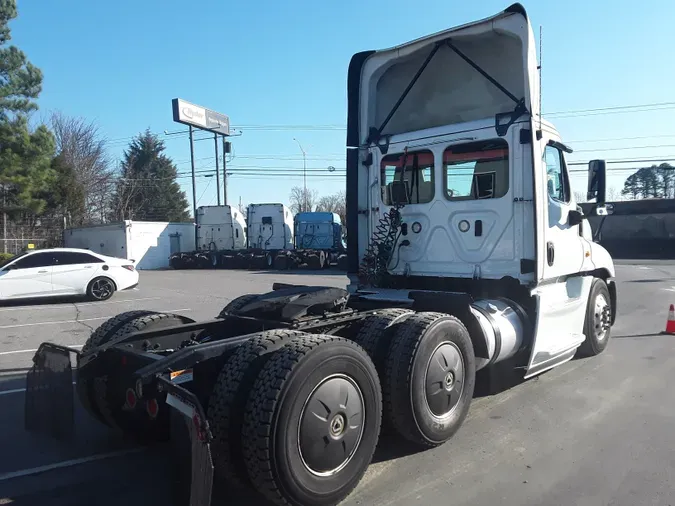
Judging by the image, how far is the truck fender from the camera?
16.7 ft

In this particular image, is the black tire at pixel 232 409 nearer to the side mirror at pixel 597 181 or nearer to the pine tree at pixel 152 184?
the side mirror at pixel 597 181

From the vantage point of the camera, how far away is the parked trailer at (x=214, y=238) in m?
32.7

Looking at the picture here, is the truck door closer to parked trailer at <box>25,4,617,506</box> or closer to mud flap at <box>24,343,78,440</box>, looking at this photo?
parked trailer at <box>25,4,617,506</box>

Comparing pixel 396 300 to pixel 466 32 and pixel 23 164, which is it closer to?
pixel 466 32

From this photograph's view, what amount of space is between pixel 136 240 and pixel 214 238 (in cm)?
478

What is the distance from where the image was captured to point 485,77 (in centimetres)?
620

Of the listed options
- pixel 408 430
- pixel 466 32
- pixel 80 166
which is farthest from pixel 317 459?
pixel 80 166

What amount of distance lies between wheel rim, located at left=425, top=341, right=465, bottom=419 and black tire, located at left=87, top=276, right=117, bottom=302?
13.1 m

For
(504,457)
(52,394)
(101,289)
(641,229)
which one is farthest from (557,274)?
(641,229)

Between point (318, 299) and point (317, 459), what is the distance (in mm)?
1577

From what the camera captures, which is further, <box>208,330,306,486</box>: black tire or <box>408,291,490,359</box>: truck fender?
<box>408,291,490,359</box>: truck fender

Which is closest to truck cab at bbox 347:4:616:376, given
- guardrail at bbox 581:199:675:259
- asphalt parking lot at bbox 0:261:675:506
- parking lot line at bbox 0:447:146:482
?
asphalt parking lot at bbox 0:261:675:506

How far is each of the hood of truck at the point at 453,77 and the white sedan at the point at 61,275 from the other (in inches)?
438

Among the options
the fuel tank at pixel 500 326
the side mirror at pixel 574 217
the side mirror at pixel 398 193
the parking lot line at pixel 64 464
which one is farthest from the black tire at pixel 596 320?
the parking lot line at pixel 64 464
